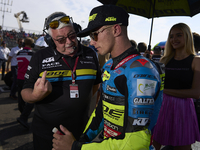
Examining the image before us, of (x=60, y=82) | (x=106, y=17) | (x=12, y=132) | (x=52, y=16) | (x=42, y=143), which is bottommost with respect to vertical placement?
(x=12, y=132)

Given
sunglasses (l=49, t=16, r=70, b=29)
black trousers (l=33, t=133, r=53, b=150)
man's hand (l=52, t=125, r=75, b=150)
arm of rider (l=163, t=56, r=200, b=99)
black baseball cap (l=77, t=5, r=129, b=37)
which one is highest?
sunglasses (l=49, t=16, r=70, b=29)

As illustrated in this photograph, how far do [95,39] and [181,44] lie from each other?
5.21 feet

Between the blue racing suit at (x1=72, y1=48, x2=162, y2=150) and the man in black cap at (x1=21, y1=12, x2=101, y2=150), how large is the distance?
0.76 meters

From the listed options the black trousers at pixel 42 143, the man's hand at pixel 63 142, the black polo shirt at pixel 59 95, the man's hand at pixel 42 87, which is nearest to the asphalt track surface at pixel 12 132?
the black trousers at pixel 42 143

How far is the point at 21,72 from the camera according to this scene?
13.9ft

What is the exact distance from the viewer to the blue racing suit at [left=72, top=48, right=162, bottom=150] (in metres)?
0.86

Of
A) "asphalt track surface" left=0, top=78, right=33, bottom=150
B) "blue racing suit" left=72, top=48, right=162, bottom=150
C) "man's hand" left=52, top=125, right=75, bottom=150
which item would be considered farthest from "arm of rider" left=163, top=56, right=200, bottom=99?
"asphalt track surface" left=0, top=78, right=33, bottom=150

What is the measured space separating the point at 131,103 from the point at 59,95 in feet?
3.56

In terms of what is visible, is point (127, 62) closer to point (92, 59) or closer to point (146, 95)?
point (146, 95)

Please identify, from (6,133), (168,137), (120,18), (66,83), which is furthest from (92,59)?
(6,133)

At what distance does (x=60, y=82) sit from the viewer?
1.75 m

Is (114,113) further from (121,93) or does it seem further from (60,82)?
(60,82)

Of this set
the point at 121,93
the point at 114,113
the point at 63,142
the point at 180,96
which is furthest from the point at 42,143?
the point at 180,96

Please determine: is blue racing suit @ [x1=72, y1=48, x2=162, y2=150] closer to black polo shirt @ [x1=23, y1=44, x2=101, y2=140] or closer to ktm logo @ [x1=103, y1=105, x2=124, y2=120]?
ktm logo @ [x1=103, y1=105, x2=124, y2=120]
